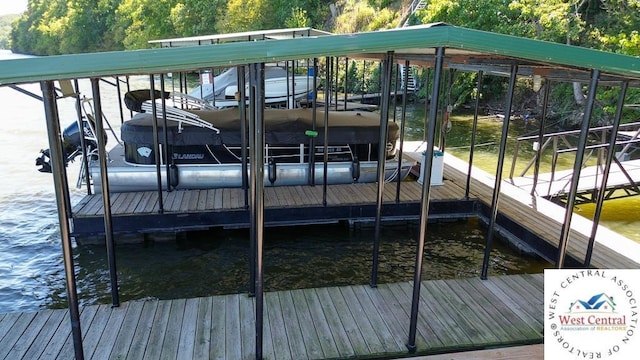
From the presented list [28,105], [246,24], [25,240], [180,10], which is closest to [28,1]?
[180,10]

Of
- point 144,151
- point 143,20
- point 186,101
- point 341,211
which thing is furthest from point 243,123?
point 143,20

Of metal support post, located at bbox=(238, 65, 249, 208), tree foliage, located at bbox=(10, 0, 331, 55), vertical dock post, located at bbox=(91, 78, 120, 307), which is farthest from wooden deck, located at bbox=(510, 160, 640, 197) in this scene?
tree foliage, located at bbox=(10, 0, 331, 55)

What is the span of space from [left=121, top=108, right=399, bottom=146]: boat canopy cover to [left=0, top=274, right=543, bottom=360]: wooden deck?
4.00 meters

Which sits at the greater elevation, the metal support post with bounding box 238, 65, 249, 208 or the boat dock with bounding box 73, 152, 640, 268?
the metal support post with bounding box 238, 65, 249, 208

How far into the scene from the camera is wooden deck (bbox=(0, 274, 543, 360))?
11.5ft

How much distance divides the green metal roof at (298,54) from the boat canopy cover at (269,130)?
4.71 meters

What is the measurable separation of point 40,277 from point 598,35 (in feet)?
58.8

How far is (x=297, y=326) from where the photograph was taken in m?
3.85

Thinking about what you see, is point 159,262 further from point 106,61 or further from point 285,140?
point 106,61

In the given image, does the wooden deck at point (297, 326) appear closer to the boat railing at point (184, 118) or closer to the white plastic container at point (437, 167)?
the white plastic container at point (437, 167)

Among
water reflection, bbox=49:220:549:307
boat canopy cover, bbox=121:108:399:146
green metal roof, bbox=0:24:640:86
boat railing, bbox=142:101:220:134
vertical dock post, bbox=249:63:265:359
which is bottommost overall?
water reflection, bbox=49:220:549:307

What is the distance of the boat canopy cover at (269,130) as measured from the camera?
25.3 feet

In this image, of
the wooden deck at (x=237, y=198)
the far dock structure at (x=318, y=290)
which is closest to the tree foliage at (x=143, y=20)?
the wooden deck at (x=237, y=198)

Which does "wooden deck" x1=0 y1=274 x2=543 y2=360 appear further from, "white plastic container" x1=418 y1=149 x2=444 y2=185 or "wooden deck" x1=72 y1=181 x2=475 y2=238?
"white plastic container" x1=418 y1=149 x2=444 y2=185
